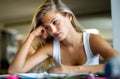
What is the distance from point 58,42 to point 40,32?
0.34ft

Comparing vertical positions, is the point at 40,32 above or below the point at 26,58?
above

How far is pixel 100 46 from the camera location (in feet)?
3.01

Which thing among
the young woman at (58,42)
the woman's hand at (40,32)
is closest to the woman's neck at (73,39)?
the young woman at (58,42)

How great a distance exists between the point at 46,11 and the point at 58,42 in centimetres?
16

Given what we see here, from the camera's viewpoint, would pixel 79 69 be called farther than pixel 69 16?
No

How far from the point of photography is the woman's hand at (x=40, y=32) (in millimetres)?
1003

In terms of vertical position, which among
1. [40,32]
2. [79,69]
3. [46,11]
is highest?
[46,11]

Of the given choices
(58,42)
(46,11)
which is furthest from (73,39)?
(46,11)

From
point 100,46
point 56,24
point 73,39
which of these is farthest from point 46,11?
point 100,46

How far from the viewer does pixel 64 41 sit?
0.99m

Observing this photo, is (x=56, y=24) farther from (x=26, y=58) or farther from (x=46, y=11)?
(x=26, y=58)

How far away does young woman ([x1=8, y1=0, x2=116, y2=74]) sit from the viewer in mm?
942

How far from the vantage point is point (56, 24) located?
95 cm

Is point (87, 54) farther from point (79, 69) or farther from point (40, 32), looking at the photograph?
point (40, 32)
